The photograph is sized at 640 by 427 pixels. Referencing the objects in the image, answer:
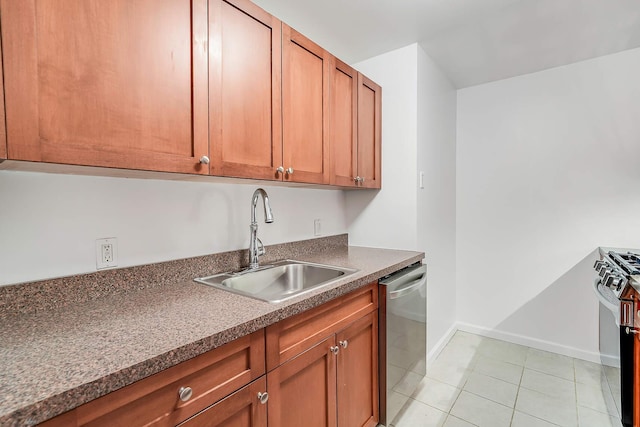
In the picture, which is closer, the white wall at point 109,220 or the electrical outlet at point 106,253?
the white wall at point 109,220

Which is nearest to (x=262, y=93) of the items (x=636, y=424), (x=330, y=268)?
(x=330, y=268)

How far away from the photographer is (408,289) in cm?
168

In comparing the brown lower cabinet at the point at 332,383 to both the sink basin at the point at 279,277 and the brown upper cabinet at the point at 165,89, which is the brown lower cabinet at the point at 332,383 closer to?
the sink basin at the point at 279,277

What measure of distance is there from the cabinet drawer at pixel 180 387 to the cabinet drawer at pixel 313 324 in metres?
0.06

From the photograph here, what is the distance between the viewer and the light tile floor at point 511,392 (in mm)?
1691

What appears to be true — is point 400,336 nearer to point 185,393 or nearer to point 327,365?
point 327,365

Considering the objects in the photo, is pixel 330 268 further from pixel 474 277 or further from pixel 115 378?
pixel 474 277

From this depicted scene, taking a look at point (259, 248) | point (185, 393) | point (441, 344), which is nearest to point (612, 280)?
point (441, 344)

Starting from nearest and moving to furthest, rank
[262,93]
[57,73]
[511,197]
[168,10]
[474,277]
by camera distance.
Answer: [57,73] < [168,10] < [262,93] < [511,197] < [474,277]

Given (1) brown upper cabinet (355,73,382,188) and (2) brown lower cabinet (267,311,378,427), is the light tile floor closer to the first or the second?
(2) brown lower cabinet (267,311,378,427)

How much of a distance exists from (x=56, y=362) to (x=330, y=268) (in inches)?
44.7

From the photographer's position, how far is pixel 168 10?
1019 mm

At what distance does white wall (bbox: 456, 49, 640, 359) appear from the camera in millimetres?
2246

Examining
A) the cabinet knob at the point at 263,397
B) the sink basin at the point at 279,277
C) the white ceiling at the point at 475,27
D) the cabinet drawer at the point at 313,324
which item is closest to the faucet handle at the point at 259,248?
the sink basin at the point at 279,277
